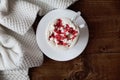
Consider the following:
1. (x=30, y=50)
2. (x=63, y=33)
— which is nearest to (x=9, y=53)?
(x=30, y=50)

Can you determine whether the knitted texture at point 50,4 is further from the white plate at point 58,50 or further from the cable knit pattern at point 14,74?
the cable knit pattern at point 14,74

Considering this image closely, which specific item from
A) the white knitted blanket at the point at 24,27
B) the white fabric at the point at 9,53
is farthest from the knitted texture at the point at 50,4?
the white fabric at the point at 9,53

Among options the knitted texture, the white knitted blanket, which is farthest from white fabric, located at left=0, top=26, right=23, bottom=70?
the knitted texture

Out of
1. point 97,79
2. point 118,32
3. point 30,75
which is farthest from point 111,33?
point 30,75

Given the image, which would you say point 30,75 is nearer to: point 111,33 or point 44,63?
point 44,63

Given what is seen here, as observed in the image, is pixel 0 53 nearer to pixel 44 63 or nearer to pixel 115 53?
pixel 44 63

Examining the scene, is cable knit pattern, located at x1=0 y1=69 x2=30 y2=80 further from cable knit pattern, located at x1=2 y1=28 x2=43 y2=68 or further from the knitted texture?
the knitted texture

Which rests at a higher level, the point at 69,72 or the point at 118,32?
the point at 118,32
